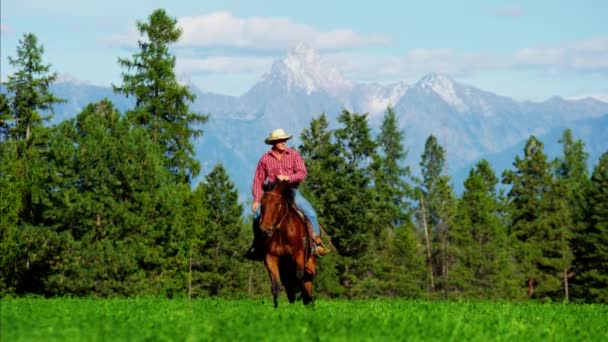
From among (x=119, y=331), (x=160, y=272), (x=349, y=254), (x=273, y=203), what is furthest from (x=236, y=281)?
(x=119, y=331)

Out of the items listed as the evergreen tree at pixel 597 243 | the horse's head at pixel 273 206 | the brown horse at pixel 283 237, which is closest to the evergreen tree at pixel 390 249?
the evergreen tree at pixel 597 243

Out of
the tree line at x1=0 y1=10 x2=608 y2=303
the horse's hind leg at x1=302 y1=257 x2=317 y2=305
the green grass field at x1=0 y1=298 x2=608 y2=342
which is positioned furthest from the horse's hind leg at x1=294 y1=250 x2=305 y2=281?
the tree line at x1=0 y1=10 x2=608 y2=303

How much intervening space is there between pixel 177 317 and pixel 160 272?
49911mm

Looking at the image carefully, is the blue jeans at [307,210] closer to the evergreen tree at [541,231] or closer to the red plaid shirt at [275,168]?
the red plaid shirt at [275,168]

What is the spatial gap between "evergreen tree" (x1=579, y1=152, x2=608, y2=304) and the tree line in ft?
0.50

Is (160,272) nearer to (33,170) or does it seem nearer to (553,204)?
(33,170)

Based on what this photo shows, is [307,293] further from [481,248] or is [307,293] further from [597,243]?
[481,248]

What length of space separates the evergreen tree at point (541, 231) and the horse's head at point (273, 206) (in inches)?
2841

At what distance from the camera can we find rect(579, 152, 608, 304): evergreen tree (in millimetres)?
80062

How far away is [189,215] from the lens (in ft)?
247

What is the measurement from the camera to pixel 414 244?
314 feet

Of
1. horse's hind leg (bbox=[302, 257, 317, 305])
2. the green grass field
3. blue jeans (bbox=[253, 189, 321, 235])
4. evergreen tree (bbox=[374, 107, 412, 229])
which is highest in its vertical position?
evergreen tree (bbox=[374, 107, 412, 229])

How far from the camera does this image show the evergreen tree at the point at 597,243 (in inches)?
3152

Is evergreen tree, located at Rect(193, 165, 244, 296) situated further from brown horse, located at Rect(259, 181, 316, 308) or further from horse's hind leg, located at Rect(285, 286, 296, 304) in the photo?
brown horse, located at Rect(259, 181, 316, 308)
